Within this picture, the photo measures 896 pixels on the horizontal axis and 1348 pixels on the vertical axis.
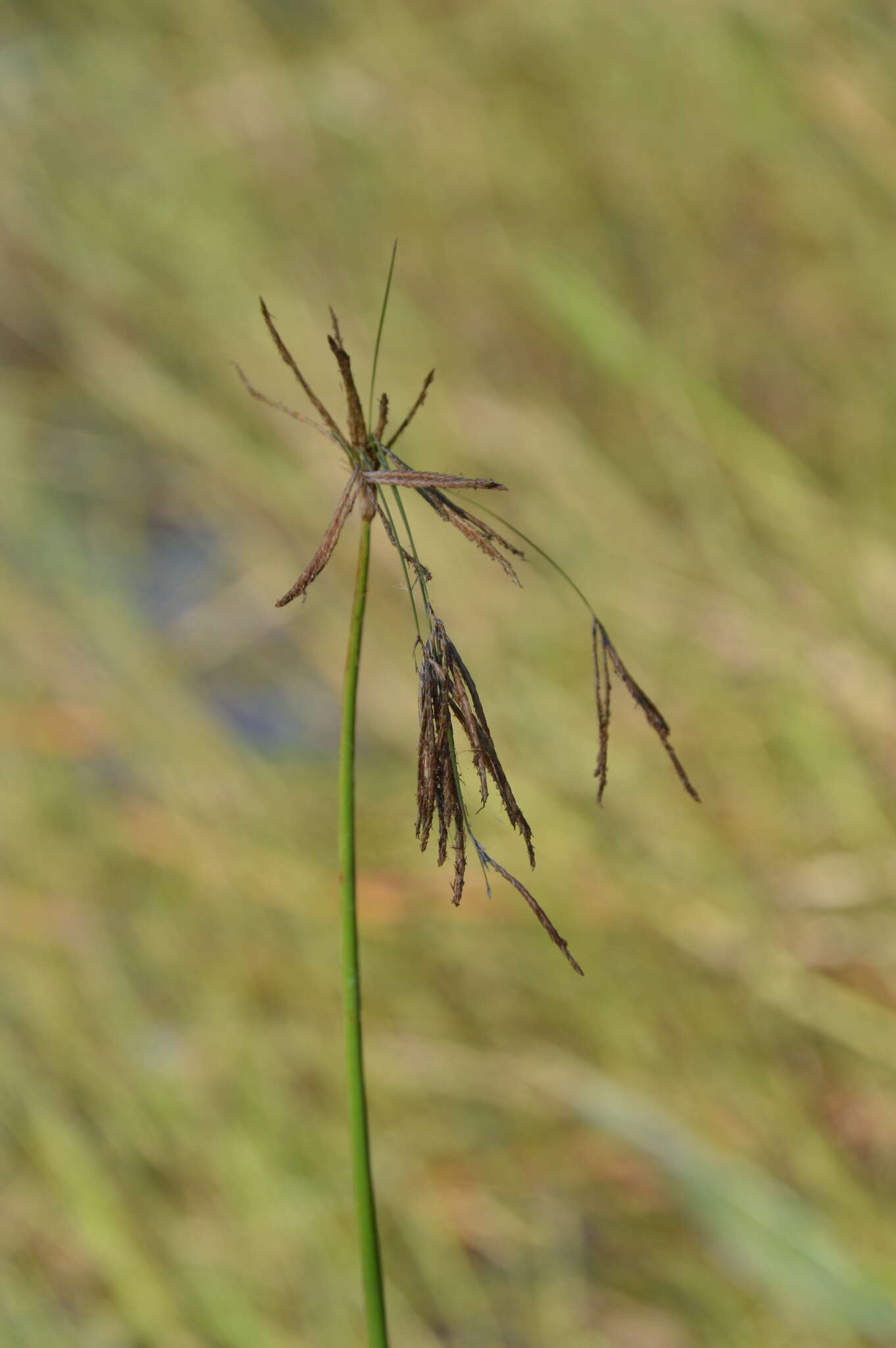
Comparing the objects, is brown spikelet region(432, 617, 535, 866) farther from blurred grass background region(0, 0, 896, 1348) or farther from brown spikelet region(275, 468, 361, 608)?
blurred grass background region(0, 0, 896, 1348)

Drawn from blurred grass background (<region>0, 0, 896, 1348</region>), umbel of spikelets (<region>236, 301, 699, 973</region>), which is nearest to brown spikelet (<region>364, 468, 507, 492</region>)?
umbel of spikelets (<region>236, 301, 699, 973</region>)

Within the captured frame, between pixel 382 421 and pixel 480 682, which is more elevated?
pixel 480 682

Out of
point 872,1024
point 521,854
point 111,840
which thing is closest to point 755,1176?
point 872,1024

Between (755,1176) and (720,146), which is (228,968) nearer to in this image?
(755,1176)

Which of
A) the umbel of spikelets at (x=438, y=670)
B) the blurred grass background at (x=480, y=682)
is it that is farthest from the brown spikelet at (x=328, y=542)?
the blurred grass background at (x=480, y=682)

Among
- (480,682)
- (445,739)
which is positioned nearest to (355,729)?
(445,739)

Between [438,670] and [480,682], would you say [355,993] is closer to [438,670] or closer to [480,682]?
[438,670]
